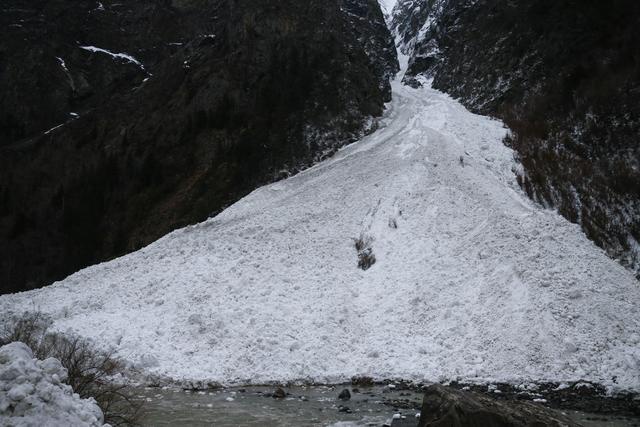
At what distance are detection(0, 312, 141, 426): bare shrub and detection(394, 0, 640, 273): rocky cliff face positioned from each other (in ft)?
57.6

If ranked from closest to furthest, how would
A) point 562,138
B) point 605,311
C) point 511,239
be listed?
point 605,311 → point 511,239 → point 562,138

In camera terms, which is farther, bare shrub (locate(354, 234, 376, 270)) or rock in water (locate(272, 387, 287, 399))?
bare shrub (locate(354, 234, 376, 270))

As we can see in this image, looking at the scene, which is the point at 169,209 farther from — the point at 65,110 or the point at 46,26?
the point at 46,26

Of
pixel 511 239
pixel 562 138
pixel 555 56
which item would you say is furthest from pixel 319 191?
pixel 555 56

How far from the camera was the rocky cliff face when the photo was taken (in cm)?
2139

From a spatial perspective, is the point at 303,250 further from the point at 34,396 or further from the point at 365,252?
the point at 34,396

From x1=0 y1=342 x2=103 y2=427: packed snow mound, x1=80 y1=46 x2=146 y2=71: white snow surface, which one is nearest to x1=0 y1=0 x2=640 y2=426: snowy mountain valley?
x1=0 y1=342 x2=103 y2=427: packed snow mound

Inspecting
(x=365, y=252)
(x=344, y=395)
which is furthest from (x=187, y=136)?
(x=344, y=395)

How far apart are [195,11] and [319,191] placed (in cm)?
3383

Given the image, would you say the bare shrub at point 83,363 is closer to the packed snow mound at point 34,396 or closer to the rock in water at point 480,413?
the packed snow mound at point 34,396

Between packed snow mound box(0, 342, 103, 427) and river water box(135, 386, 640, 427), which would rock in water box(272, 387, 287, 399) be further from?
packed snow mound box(0, 342, 103, 427)

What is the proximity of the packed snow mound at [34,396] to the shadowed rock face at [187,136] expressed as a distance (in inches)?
893

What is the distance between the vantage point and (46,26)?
52.3m

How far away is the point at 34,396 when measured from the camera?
19.9ft
